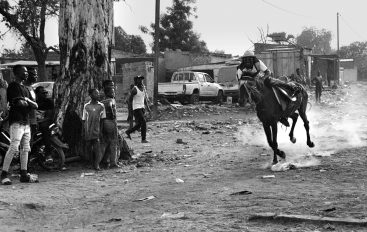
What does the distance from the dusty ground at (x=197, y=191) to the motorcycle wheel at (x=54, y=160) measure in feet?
0.66

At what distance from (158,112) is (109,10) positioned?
38.7 ft

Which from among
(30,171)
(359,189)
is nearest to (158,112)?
(30,171)

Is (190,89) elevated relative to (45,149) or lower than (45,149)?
elevated

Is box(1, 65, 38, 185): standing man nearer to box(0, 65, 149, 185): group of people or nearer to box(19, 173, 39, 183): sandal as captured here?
box(0, 65, 149, 185): group of people

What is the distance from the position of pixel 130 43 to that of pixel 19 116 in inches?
2028

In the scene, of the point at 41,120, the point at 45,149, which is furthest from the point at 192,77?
the point at 41,120

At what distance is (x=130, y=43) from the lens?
58.1 m

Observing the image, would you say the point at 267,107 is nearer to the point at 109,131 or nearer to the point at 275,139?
the point at 275,139

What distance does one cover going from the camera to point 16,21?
89.5 ft

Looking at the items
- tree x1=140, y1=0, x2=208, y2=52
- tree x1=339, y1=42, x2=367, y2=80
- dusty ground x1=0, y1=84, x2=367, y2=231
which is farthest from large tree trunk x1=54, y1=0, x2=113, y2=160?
tree x1=339, y1=42, x2=367, y2=80

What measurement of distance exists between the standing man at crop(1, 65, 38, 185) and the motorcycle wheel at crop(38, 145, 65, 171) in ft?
3.65

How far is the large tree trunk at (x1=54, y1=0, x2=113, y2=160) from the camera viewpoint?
9133mm

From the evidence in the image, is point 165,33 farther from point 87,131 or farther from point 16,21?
point 87,131

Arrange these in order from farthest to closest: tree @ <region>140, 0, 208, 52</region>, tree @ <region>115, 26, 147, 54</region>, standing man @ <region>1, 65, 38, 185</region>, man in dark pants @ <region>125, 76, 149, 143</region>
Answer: tree @ <region>115, 26, 147, 54</region> < tree @ <region>140, 0, 208, 52</region> < man in dark pants @ <region>125, 76, 149, 143</region> < standing man @ <region>1, 65, 38, 185</region>
